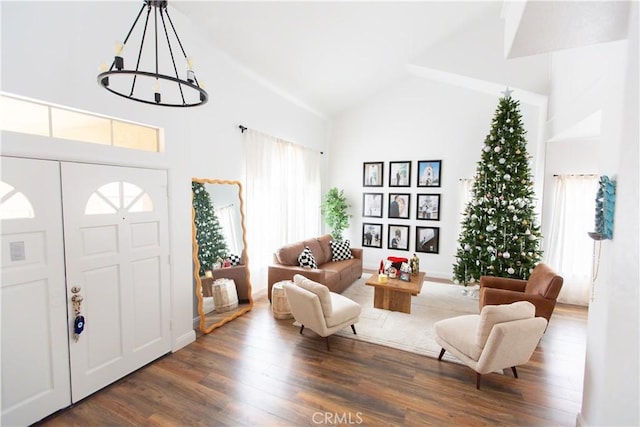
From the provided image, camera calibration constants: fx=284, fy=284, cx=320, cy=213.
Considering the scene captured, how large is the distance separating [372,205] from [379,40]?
11.6 ft

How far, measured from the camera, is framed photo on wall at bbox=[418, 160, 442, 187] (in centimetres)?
629

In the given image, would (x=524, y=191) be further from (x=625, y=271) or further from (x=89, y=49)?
(x=89, y=49)

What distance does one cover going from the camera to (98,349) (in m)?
2.68

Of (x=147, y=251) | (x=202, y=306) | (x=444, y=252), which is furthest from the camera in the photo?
(x=444, y=252)

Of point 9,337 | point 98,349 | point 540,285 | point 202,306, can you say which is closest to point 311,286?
point 202,306

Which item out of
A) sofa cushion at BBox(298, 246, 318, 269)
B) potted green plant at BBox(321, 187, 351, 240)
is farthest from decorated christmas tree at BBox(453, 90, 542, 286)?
potted green plant at BBox(321, 187, 351, 240)

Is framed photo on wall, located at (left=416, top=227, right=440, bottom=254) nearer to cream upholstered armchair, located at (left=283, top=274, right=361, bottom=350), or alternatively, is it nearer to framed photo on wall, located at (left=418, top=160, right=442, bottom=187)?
framed photo on wall, located at (left=418, top=160, right=442, bottom=187)

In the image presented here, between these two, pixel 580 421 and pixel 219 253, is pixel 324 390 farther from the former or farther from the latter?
pixel 219 253

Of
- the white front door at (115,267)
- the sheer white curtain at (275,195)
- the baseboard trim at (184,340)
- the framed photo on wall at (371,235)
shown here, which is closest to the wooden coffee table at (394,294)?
the sheer white curtain at (275,195)

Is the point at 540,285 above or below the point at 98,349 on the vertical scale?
above

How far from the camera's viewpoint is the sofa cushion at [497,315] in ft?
8.58

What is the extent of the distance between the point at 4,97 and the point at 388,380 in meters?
4.04

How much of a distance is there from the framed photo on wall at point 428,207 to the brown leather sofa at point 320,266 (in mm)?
1707

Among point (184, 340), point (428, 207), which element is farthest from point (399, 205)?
point (184, 340)
